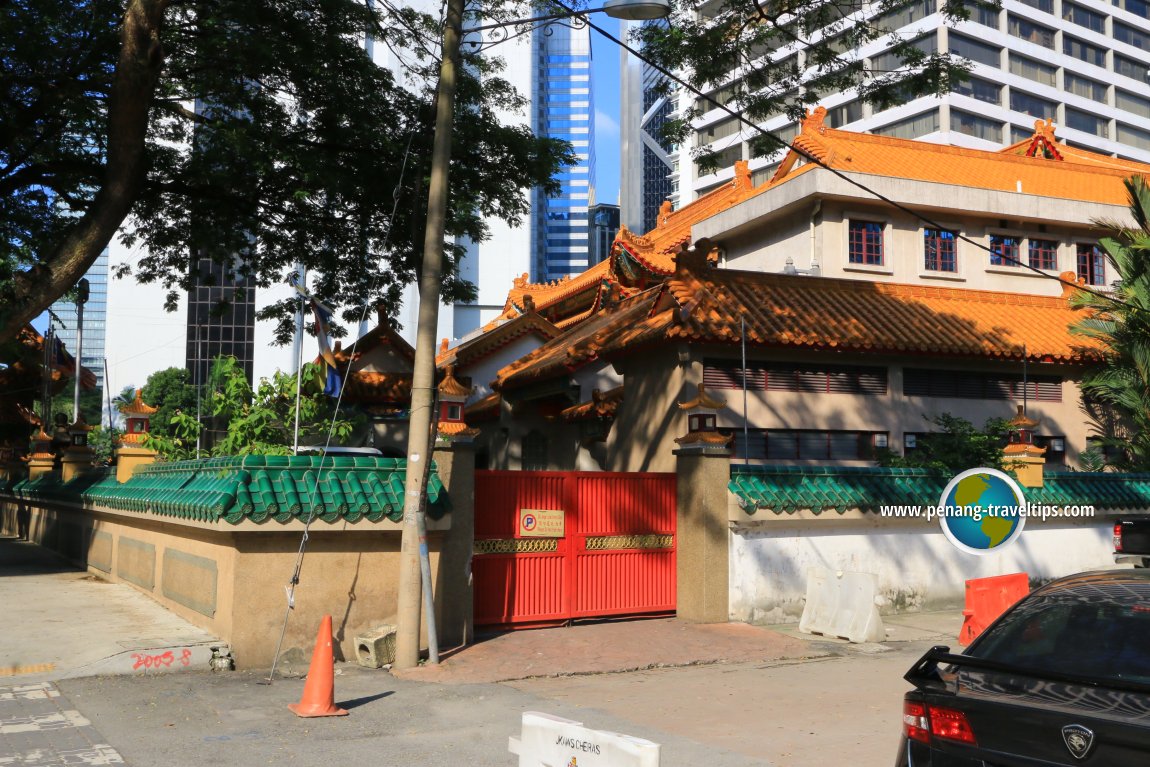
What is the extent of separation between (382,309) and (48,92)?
827cm

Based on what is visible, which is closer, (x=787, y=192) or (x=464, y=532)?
(x=464, y=532)

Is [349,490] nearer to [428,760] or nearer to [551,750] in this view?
[428,760]

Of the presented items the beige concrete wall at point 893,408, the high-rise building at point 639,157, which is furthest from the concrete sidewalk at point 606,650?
the high-rise building at point 639,157

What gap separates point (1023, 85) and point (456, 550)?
76880 mm

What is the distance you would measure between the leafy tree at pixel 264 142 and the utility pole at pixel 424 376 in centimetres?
195

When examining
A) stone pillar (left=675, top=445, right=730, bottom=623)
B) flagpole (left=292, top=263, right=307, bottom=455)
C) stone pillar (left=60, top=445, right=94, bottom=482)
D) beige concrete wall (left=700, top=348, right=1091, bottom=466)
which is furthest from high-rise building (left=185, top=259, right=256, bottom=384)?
stone pillar (left=675, top=445, right=730, bottom=623)

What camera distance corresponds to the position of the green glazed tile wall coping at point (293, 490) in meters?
10.3

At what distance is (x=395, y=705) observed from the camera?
29.2 feet

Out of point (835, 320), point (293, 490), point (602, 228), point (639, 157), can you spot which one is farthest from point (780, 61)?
point (602, 228)

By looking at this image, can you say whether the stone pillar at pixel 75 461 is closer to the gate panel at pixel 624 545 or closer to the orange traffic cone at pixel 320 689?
the gate panel at pixel 624 545

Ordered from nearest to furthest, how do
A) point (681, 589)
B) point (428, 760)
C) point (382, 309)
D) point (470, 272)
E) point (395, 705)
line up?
point (428, 760) → point (395, 705) → point (681, 589) → point (382, 309) → point (470, 272)

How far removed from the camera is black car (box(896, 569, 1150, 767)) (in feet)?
13.7

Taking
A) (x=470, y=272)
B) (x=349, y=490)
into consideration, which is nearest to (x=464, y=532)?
(x=349, y=490)

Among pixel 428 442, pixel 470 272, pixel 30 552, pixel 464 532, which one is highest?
pixel 470 272
